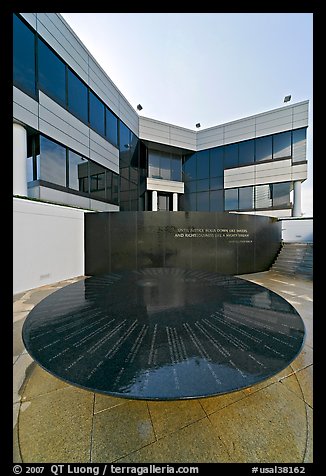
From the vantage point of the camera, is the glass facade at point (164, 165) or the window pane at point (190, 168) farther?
the window pane at point (190, 168)

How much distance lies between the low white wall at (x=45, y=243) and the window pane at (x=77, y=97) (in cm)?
671

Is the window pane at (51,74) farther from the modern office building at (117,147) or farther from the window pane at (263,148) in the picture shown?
the window pane at (263,148)

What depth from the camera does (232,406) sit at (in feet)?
7.82

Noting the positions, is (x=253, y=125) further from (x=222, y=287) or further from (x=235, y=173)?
(x=222, y=287)

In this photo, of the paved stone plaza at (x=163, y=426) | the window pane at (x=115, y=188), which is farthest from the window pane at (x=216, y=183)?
the paved stone plaza at (x=163, y=426)

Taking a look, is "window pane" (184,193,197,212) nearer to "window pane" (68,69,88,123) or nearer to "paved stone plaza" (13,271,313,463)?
"window pane" (68,69,88,123)

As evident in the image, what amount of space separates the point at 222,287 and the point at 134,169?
660 inches

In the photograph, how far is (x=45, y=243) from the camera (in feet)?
26.2

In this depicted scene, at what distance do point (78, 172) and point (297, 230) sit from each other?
1598 centimetres

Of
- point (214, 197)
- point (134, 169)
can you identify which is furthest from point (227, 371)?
point (214, 197)

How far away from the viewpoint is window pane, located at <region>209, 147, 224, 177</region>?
2080 centimetres

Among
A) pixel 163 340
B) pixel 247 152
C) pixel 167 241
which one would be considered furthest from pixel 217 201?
pixel 163 340

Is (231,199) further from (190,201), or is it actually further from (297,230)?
(297,230)

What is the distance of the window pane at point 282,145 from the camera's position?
1789cm
